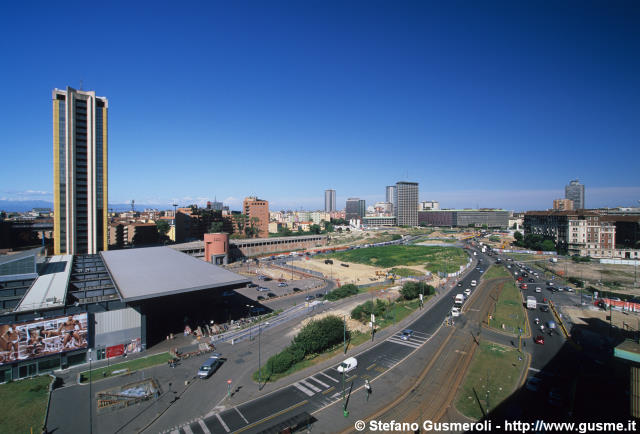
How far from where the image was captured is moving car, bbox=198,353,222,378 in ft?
91.9

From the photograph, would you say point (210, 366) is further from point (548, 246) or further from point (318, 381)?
point (548, 246)

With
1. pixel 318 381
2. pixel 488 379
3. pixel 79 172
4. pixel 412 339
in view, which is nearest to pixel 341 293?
pixel 412 339

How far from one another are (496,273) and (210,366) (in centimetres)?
7181

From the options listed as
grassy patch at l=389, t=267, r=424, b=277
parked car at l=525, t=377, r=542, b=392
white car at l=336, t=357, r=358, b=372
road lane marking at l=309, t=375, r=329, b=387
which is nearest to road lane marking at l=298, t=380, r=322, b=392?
road lane marking at l=309, t=375, r=329, b=387

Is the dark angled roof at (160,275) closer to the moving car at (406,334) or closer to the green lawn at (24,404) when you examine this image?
the green lawn at (24,404)

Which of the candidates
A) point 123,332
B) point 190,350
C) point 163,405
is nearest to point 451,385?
point 163,405

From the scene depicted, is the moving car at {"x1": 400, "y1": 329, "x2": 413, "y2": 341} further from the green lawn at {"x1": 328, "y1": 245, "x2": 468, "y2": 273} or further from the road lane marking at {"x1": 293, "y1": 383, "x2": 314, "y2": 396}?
the green lawn at {"x1": 328, "y1": 245, "x2": 468, "y2": 273}

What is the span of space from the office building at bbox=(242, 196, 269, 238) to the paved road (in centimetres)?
11499

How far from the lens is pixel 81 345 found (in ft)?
99.7

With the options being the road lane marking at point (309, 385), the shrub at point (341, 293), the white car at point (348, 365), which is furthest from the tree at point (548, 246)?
the road lane marking at point (309, 385)

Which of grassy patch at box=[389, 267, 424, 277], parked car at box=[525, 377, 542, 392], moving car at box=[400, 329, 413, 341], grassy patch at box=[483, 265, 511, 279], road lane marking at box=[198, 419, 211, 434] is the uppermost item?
parked car at box=[525, 377, 542, 392]

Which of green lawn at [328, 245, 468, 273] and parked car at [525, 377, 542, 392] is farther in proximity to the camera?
green lawn at [328, 245, 468, 273]

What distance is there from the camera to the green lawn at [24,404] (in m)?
21.4

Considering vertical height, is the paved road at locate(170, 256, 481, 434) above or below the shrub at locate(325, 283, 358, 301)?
below
